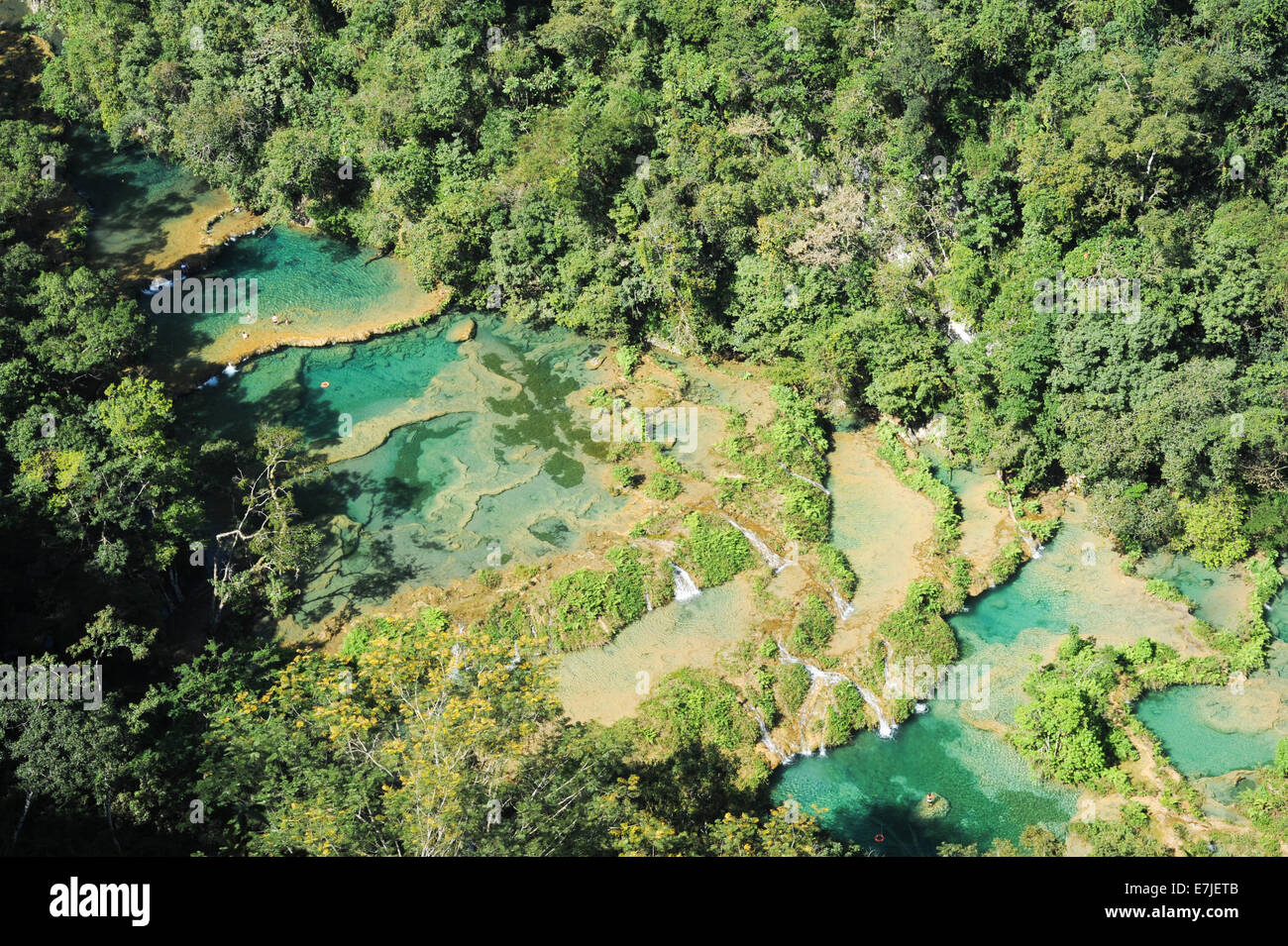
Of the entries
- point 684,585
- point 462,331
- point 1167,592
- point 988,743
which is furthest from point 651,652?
point 462,331

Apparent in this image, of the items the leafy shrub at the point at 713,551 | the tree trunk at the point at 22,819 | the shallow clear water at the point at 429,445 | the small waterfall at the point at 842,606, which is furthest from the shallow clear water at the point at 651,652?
the tree trunk at the point at 22,819

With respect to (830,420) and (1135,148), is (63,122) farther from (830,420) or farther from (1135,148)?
(1135,148)

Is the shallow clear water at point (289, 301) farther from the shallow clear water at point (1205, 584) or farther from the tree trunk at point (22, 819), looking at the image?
the shallow clear water at point (1205, 584)

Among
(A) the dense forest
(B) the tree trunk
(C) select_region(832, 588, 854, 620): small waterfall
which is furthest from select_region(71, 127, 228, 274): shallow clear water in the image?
(C) select_region(832, 588, 854, 620): small waterfall

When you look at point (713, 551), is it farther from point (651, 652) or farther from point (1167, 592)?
point (1167, 592)

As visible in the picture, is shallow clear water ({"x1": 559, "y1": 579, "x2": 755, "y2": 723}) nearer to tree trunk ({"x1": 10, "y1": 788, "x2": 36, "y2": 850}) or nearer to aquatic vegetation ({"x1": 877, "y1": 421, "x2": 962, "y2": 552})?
aquatic vegetation ({"x1": 877, "y1": 421, "x2": 962, "y2": 552})

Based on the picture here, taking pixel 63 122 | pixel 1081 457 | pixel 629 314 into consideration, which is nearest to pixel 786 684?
pixel 1081 457
